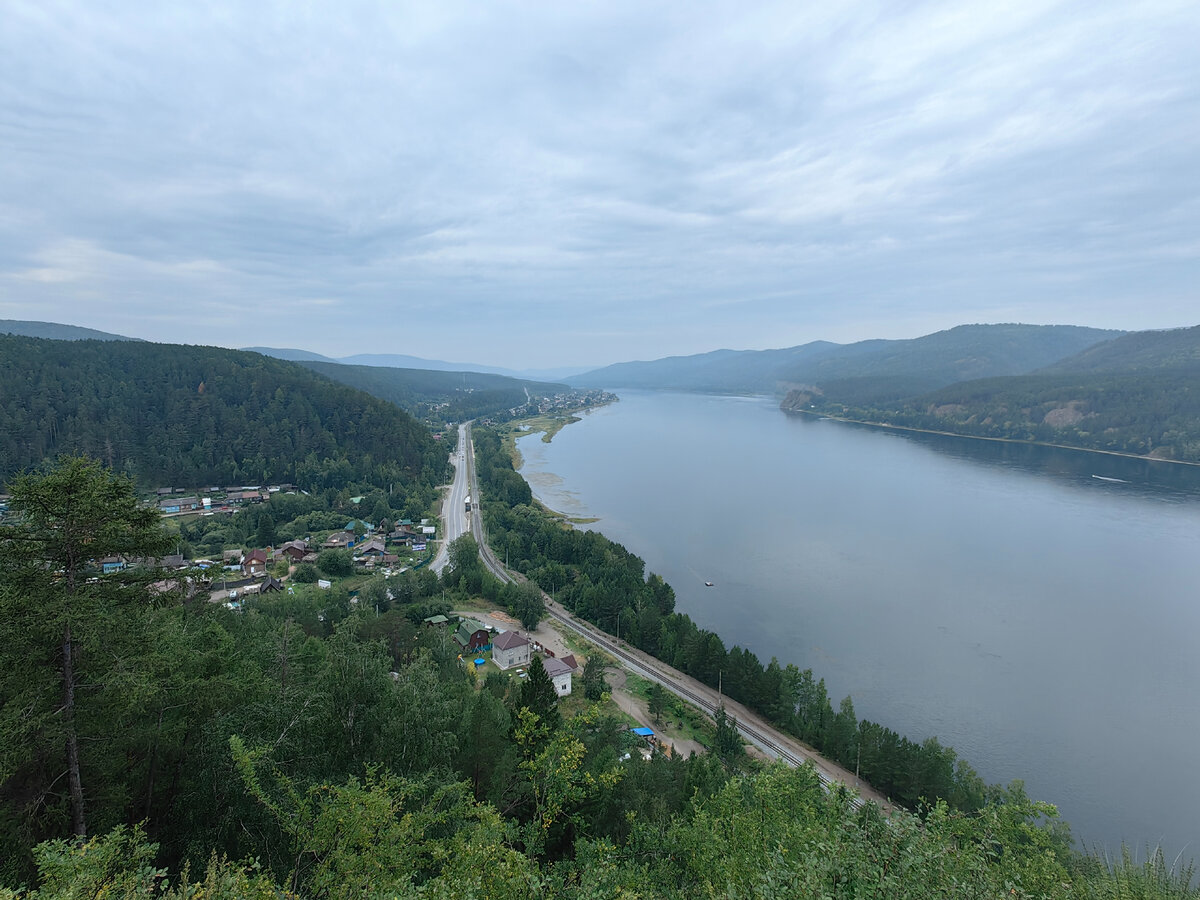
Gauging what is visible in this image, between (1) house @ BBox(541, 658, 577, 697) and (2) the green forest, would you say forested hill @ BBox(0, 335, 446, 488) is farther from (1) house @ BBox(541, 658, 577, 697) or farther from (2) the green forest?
(2) the green forest

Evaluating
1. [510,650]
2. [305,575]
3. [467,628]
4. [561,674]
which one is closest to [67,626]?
[561,674]

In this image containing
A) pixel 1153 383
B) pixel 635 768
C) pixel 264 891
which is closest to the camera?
pixel 264 891

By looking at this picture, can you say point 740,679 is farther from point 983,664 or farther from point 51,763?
point 51,763

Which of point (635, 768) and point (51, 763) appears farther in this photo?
point (635, 768)

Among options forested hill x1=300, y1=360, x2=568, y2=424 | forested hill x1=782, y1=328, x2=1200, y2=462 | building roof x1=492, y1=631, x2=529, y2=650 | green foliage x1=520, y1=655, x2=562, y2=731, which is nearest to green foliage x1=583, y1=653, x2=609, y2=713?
building roof x1=492, y1=631, x2=529, y2=650

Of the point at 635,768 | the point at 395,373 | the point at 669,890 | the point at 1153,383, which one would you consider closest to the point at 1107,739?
the point at 635,768

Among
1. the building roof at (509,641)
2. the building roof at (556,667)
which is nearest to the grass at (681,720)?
the building roof at (556,667)
